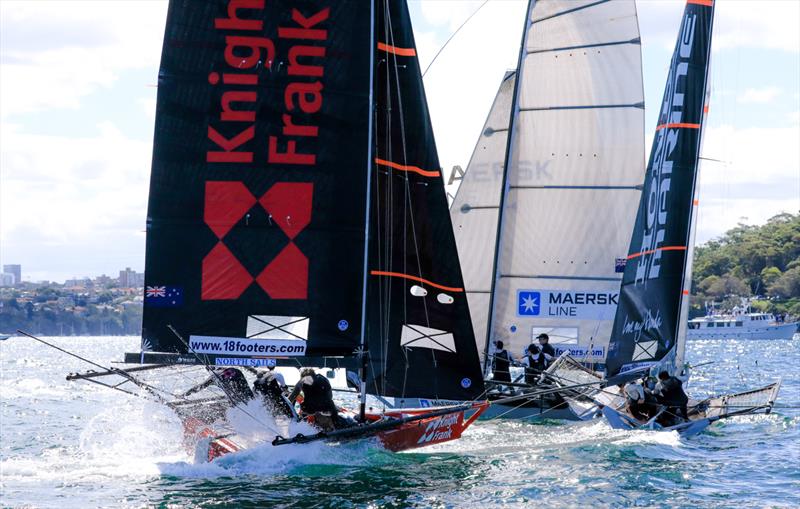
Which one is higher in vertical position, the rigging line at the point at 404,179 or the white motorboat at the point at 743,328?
the rigging line at the point at 404,179

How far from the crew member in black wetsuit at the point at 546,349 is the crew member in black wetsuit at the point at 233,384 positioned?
7.97m

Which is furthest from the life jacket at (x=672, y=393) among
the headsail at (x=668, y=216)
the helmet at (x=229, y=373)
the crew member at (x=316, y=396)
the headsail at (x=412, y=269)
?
the helmet at (x=229, y=373)

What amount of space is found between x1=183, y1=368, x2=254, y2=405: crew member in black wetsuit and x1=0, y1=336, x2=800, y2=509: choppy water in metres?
0.94

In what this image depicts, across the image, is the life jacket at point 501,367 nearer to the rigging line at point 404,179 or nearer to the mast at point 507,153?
the mast at point 507,153

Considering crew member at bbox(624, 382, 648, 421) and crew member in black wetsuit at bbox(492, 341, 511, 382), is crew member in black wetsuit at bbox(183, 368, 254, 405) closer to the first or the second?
crew member at bbox(624, 382, 648, 421)

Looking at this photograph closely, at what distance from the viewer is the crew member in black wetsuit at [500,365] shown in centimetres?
2273

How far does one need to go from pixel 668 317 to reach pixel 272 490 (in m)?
9.24

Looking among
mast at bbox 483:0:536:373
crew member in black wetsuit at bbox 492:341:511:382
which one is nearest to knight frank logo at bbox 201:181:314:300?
crew member in black wetsuit at bbox 492:341:511:382

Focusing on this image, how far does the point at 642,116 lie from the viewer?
24781 mm

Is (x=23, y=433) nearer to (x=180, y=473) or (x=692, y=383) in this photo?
(x=180, y=473)

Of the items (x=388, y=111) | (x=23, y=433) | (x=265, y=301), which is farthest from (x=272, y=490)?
(x=23, y=433)

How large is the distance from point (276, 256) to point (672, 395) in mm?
7340

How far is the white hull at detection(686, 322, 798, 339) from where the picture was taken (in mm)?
96562

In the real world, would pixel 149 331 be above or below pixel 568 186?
below
